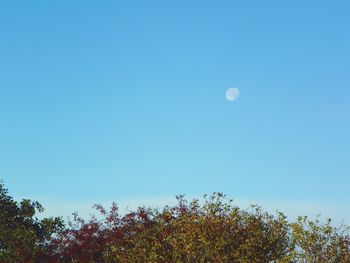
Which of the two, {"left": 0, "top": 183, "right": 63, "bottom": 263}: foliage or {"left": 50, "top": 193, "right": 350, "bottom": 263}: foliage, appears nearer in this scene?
{"left": 50, "top": 193, "right": 350, "bottom": 263}: foliage

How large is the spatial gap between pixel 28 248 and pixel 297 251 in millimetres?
20575

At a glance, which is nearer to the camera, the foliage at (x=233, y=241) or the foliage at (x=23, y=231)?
the foliage at (x=233, y=241)

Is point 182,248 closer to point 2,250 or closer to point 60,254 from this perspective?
Answer: point 60,254

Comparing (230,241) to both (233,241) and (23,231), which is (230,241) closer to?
→ (233,241)

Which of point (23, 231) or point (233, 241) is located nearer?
point (233, 241)

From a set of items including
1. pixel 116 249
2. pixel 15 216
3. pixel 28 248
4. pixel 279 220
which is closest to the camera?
pixel 279 220

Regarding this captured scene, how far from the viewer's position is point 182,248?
114 ft

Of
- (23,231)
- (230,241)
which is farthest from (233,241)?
(23,231)

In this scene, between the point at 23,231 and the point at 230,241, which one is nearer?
the point at 230,241

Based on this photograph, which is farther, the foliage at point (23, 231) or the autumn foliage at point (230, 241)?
the foliage at point (23, 231)

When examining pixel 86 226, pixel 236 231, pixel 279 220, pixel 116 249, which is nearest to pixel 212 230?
pixel 236 231

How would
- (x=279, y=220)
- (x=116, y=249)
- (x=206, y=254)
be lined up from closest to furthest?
(x=206, y=254), (x=279, y=220), (x=116, y=249)

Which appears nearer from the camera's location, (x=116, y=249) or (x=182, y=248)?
(x=182, y=248)

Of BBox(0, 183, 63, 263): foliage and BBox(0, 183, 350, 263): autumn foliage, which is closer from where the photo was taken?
BBox(0, 183, 350, 263): autumn foliage
